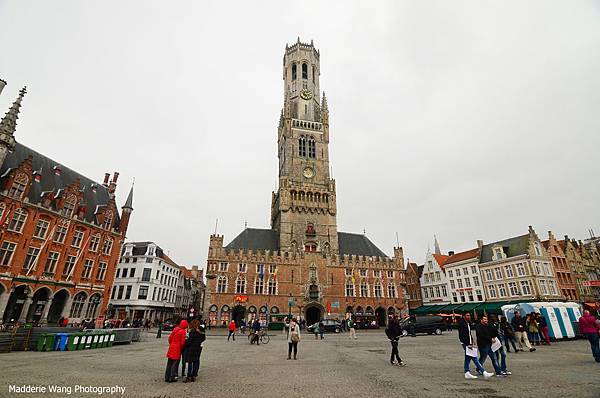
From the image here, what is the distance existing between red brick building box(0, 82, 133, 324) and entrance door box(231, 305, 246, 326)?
628 inches

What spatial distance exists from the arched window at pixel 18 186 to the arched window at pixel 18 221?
4.86ft

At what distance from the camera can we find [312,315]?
44906 mm

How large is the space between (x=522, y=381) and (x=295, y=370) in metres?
6.58

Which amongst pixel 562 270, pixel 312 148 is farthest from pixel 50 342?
pixel 562 270

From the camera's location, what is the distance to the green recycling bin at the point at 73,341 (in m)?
15.8

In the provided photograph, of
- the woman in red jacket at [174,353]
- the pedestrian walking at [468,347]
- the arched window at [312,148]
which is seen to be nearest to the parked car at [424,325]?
the pedestrian walking at [468,347]

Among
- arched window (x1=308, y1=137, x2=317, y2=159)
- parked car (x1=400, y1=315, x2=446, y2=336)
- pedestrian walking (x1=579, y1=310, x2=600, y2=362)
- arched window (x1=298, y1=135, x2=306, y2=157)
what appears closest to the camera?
pedestrian walking (x1=579, y1=310, x2=600, y2=362)

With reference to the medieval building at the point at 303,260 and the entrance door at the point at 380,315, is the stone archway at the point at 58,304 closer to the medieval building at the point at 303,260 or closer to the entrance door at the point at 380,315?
the medieval building at the point at 303,260

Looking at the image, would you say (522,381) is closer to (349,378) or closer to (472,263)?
(349,378)

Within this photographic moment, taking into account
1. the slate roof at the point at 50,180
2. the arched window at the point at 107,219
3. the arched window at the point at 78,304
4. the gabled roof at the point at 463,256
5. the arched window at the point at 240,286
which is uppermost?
the slate roof at the point at 50,180

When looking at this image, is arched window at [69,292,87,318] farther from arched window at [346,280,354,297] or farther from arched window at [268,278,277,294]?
arched window at [346,280,354,297]

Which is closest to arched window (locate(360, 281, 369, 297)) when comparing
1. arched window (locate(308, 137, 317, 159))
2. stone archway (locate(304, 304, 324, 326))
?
stone archway (locate(304, 304, 324, 326))

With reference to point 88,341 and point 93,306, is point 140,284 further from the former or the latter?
point 88,341

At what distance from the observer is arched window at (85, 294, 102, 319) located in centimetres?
3289
